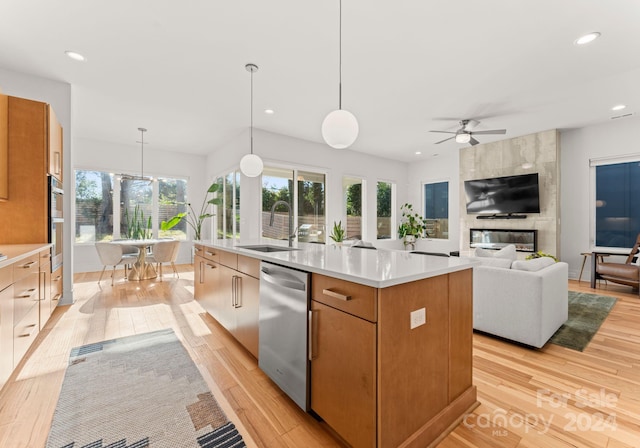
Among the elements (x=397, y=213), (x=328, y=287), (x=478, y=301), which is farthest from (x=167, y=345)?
(x=397, y=213)

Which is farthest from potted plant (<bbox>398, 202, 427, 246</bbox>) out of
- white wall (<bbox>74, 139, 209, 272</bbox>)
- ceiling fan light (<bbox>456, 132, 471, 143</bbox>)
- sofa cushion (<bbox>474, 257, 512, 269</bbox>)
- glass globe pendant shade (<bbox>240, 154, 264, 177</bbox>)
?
white wall (<bbox>74, 139, 209, 272</bbox>)

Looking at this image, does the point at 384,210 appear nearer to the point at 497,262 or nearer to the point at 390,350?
the point at 497,262

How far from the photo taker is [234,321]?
2.45 m

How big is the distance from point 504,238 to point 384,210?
2.89 meters

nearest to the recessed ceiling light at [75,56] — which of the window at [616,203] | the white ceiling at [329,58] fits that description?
the white ceiling at [329,58]

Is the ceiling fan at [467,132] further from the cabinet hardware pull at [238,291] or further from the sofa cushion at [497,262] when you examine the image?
the cabinet hardware pull at [238,291]

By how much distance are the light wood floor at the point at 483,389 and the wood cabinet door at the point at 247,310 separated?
0.51 feet

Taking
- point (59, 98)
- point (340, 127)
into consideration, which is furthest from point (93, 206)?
point (340, 127)

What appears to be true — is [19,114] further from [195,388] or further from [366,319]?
[366,319]

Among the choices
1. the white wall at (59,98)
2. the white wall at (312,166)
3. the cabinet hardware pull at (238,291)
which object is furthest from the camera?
the white wall at (312,166)

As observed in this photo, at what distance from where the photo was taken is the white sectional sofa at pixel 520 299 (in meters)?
2.37

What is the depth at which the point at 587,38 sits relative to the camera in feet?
8.64

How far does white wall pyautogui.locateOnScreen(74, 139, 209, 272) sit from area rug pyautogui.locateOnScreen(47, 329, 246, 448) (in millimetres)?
4477

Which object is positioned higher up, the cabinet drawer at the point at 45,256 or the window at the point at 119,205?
the window at the point at 119,205
